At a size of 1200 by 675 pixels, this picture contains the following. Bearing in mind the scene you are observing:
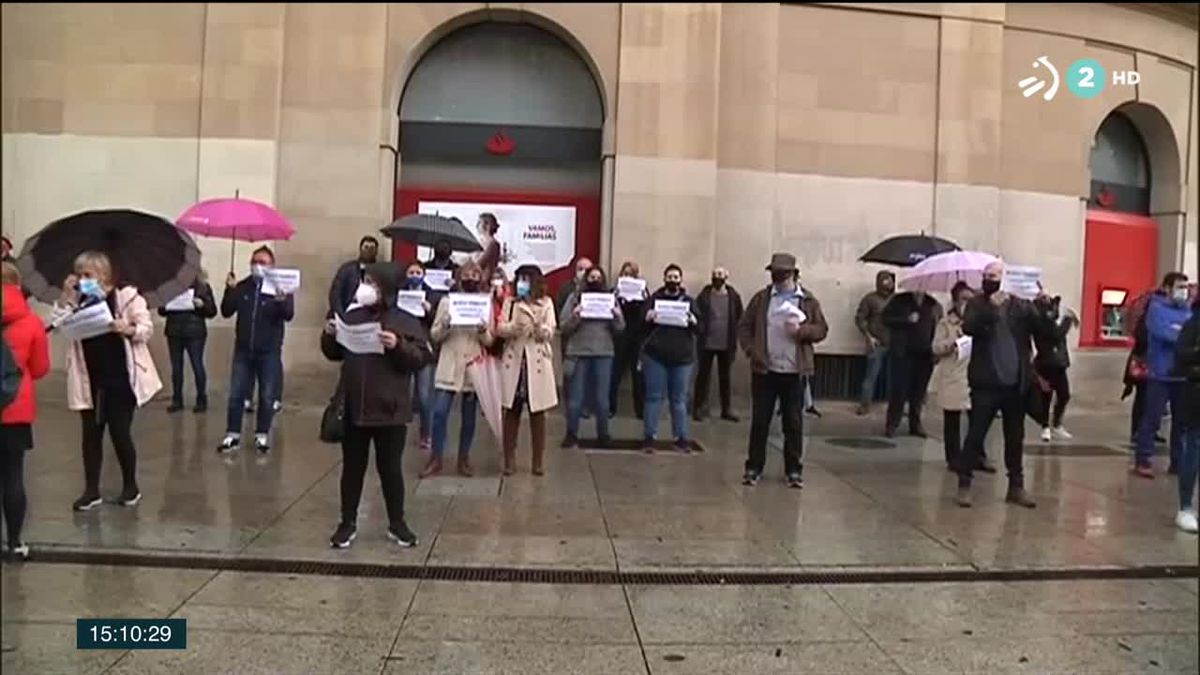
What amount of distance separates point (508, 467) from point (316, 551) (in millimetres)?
2613

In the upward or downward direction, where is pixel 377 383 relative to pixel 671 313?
downward

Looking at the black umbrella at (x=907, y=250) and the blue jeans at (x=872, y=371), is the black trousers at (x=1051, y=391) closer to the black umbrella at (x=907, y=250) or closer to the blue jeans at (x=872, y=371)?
the black umbrella at (x=907, y=250)

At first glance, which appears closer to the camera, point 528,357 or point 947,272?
point 528,357

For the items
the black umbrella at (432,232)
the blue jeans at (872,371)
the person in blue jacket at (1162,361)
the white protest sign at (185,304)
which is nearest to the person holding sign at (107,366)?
the black umbrella at (432,232)

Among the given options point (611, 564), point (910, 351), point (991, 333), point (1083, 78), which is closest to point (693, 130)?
point (910, 351)

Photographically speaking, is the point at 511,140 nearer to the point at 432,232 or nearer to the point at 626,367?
the point at 626,367

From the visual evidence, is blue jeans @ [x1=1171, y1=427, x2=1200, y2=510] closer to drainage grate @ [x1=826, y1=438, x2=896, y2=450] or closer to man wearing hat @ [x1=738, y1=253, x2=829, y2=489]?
man wearing hat @ [x1=738, y1=253, x2=829, y2=489]

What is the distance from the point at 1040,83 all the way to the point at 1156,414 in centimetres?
686

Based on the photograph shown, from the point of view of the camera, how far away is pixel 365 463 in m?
6.32

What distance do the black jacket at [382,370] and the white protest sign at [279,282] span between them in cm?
315

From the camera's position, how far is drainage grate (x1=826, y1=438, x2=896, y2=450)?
35.1ft

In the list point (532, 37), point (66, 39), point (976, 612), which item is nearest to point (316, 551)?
point (976, 612)

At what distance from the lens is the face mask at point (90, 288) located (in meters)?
6.53

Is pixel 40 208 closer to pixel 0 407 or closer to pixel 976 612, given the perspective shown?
pixel 0 407
